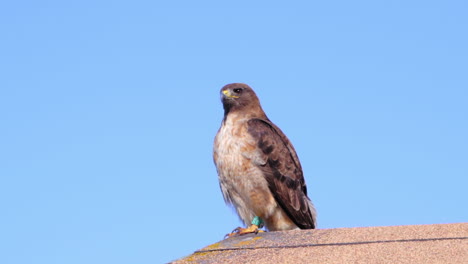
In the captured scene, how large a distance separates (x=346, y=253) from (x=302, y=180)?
3.55 metres

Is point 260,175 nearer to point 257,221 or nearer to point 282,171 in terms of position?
point 282,171

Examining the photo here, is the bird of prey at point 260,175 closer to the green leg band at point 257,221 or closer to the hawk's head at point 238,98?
the green leg band at point 257,221

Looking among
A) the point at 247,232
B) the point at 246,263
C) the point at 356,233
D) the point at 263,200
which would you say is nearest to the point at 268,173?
the point at 263,200

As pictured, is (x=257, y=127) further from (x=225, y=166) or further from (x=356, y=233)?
(x=356, y=233)

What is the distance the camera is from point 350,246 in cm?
706

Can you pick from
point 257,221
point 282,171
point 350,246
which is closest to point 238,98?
point 282,171

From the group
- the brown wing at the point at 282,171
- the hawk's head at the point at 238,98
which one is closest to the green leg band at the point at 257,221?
the brown wing at the point at 282,171

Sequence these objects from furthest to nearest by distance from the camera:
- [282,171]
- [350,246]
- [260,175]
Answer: [282,171] < [260,175] < [350,246]

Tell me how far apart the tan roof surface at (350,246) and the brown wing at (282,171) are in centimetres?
173

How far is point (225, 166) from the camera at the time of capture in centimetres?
959

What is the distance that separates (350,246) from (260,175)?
2751 mm

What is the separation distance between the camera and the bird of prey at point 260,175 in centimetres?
957

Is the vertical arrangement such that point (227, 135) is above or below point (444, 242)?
above

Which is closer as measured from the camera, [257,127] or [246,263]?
[246,263]
